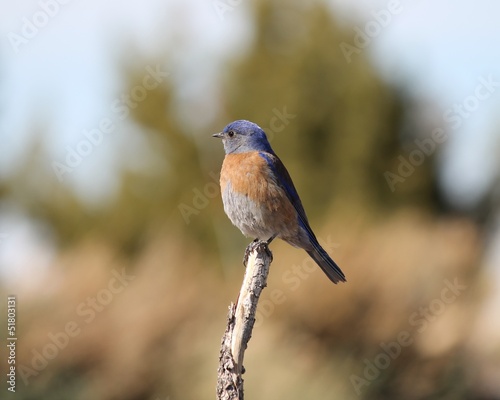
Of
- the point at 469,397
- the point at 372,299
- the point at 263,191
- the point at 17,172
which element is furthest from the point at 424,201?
the point at 263,191

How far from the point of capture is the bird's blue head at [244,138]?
7.89m

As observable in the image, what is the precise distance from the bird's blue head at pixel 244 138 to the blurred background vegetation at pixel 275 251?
718 centimetres

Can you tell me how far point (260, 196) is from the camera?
7.50m

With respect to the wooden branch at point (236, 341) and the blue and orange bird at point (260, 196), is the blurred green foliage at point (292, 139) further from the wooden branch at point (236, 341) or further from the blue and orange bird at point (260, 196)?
the wooden branch at point (236, 341)

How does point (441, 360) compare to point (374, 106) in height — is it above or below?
below

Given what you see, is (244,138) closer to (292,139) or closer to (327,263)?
(327,263)

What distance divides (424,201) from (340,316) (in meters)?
3.74

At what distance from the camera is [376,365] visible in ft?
52.0

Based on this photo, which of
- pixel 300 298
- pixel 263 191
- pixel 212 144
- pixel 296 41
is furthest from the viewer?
pixel 296 41

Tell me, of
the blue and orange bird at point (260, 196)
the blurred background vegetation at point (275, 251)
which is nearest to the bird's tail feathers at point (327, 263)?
the blue and orange bird at point (260, 196)

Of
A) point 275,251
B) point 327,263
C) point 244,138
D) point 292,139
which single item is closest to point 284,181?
point 244,138

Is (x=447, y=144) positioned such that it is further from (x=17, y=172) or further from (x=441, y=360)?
(x=17, y=172)

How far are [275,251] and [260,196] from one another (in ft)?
27.7

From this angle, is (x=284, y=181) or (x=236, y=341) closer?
(x=236, y=341)
